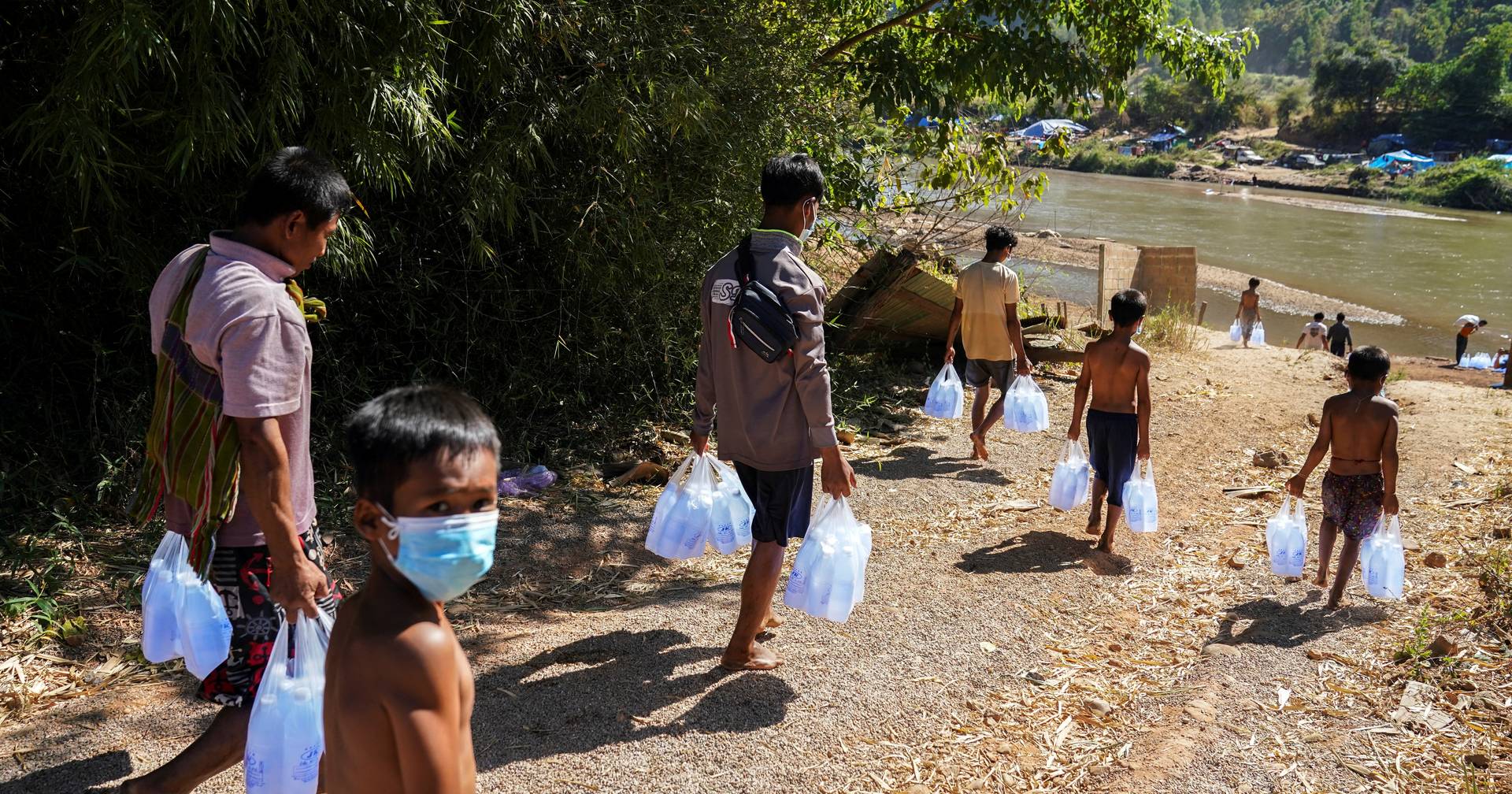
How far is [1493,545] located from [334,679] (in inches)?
241

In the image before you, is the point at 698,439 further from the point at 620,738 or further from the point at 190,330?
the point at 190,330

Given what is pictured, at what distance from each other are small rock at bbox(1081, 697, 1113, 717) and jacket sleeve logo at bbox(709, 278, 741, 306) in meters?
1.91

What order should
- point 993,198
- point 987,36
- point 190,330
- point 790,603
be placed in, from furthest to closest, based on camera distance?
point 993,198
point 987,36
point 790,603
point 190,330

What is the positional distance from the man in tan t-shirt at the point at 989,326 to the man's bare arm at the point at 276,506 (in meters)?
5.31

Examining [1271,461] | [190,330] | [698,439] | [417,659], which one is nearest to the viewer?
[417,659]

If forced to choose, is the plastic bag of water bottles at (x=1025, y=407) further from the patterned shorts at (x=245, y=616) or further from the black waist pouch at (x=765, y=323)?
the patterned shorts at (x=245, y=616)

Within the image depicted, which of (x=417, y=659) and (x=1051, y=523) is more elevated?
(x=417, y=659)

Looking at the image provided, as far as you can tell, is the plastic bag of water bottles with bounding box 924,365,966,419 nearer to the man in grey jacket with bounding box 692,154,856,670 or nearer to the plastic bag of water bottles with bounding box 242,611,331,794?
the man in grey jacket with bounding box 692,154,856,670

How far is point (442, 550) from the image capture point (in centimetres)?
177

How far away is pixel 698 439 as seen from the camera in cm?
400

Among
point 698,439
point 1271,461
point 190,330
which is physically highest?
point 190,330

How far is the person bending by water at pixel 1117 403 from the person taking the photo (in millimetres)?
5383

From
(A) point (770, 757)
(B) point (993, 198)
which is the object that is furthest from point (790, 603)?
(B) point (993, 198)

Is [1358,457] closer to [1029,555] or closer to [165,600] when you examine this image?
[1029,555]
